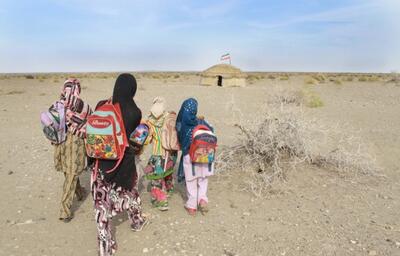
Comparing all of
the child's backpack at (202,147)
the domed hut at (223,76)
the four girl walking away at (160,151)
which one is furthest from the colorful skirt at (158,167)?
the domed hut at (223,76)

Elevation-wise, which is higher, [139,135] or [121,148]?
[139,135]

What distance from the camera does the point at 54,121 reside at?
4418mm

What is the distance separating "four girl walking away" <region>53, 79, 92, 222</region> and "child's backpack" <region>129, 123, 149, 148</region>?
2.99 feet

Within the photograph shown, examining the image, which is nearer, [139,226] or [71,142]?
[139,226]

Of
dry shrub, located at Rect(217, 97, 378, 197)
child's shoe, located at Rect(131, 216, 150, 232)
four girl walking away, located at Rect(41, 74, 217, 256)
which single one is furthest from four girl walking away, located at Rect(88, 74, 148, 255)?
dry shrub, located at Rect(217, 97, 378, 197)

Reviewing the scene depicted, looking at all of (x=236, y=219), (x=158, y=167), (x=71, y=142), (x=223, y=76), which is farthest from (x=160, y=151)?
(x=223, y=76)

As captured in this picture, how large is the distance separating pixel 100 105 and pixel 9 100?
1512 cm

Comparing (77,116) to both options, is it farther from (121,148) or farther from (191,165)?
(191,165)

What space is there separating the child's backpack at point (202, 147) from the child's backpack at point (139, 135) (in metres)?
0.71

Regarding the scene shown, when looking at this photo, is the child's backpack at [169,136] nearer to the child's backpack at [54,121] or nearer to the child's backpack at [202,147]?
the child's backpack at [202,147]

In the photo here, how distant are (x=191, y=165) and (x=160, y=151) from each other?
0.43 meters

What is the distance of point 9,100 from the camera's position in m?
17.2

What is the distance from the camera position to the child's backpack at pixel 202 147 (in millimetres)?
4543

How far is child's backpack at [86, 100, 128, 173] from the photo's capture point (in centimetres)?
385
